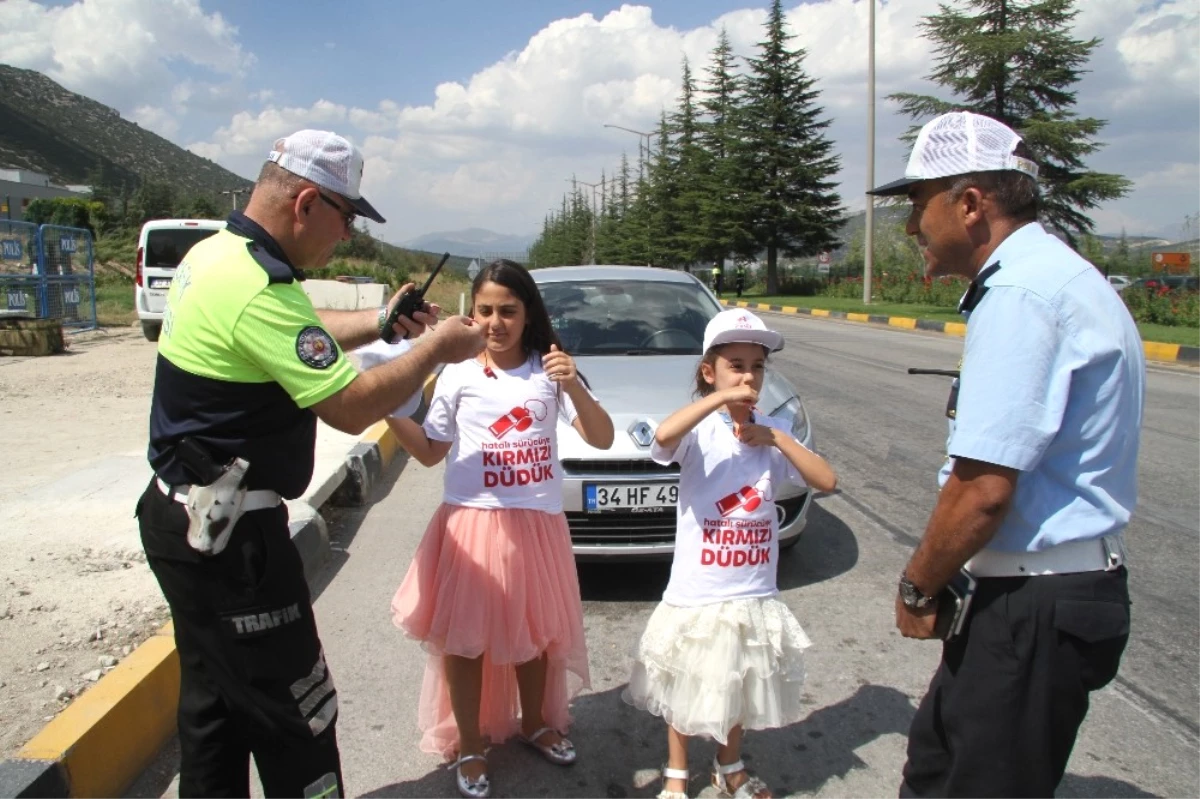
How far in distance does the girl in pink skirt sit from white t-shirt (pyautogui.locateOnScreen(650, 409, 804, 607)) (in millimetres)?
339

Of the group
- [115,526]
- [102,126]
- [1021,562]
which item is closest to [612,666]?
[1021,562]

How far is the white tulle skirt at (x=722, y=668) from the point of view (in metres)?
2.63

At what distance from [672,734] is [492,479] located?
0.95 m

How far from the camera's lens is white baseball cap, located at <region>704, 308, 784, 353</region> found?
2.72m

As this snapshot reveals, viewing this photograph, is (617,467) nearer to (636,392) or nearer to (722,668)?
(636,392)

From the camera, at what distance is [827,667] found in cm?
370

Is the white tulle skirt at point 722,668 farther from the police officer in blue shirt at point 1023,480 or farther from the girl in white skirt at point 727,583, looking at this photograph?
the police officer in blue shirt at point 1023,480

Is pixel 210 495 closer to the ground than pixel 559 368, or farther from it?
closer to the ground

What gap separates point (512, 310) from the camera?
2949mm

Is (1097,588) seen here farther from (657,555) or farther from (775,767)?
(657,555)

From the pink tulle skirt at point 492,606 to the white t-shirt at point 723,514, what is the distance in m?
0.39

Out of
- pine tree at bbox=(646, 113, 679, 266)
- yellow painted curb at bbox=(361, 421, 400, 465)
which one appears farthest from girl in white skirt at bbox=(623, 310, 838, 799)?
pine tree at bbox=(646, 113, 679, 266)

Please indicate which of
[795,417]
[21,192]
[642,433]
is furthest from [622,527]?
[21,192]

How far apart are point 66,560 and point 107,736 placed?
1853mm
